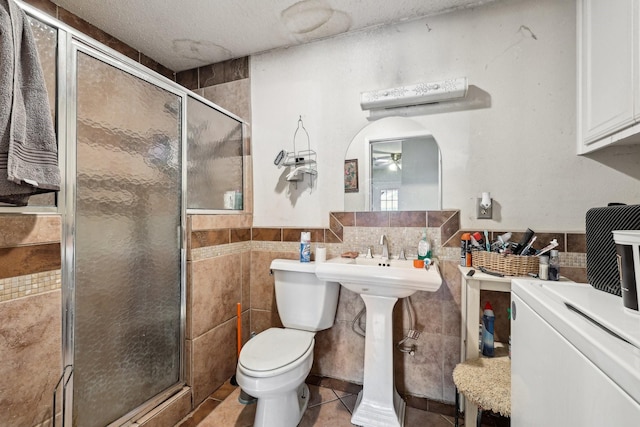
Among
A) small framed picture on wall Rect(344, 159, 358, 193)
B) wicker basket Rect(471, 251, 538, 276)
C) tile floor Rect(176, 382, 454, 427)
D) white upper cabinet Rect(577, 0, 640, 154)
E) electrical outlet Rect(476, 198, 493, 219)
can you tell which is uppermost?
white upper cabinet Rect(577, 0, 640, 154)

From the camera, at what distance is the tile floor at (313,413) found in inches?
55.0

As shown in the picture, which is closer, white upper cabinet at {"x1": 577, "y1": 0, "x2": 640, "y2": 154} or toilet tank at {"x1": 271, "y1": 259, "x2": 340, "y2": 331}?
white upper cabinet at {"x1": 577, "y1": 0, "x2": 640, "y2": 154}

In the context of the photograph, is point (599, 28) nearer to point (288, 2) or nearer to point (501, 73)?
point (501, 73)

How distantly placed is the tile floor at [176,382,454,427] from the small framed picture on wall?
1222 millimetres

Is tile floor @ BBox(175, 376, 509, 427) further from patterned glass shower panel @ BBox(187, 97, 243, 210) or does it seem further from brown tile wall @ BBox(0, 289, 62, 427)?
patterned glass shower panel @ BBox(187, 97, 243, 210)

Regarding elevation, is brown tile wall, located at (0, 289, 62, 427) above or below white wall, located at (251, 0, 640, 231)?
below

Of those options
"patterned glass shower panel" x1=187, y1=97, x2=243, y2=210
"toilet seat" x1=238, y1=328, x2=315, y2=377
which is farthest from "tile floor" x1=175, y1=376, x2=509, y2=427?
"patterned glass shower panel" x1=187, y1=97, x2=243, y2=210

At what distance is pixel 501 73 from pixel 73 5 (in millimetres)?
2307

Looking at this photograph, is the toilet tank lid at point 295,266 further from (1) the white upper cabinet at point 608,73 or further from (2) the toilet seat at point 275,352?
(1) the white upper cabinet at point 608,73

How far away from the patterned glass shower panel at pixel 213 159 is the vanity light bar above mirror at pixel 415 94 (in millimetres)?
903

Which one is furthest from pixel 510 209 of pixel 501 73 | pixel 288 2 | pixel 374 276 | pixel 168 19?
pixel 168 19

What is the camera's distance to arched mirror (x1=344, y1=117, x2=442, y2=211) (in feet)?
5.09

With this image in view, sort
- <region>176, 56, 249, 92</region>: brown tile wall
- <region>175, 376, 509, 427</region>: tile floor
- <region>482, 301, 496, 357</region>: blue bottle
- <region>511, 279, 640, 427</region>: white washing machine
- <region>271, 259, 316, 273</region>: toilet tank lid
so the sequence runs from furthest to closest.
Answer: <region>176, 56, 249, 92</region>: brown tile wall → <region>271, 259, 316, 273</region>: toilet tank lid → <region>175, 376, 509, 427</region>: tile floor → <region>482, 301, 496, 357</region>: blue bottle → <region>511, 279, 640, 427</region>: white washing machine

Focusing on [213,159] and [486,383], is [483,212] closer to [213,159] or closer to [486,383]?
[486,383]
